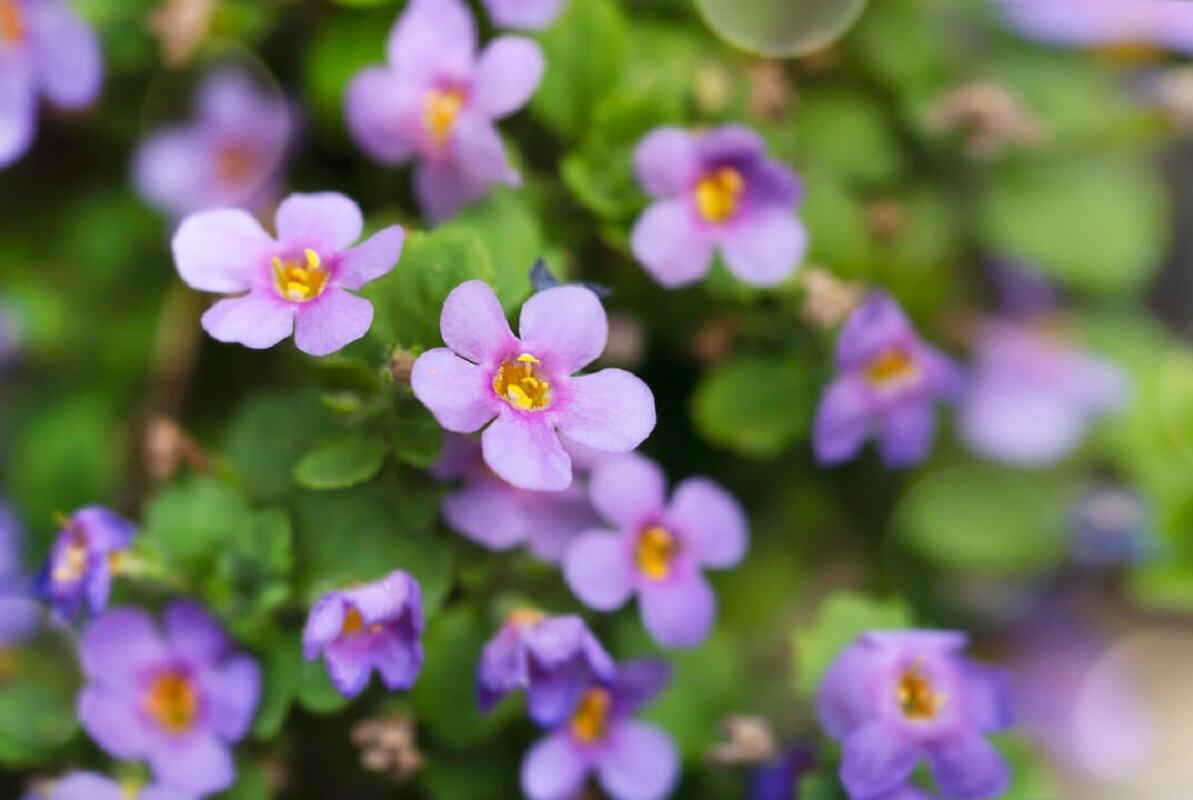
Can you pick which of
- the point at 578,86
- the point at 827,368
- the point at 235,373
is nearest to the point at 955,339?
the point at 827,368

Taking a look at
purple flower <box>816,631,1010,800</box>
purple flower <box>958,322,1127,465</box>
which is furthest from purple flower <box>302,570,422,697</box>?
purple flower <box>958,322,1127,465</box>

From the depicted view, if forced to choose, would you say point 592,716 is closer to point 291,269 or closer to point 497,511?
point 497,511

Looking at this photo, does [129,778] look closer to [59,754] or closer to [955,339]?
[59,754]

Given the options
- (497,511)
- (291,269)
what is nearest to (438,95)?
(291,269)

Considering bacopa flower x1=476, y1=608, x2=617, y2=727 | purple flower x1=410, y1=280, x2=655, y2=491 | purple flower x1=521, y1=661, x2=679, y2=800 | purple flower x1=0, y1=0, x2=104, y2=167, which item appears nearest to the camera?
purple flower x1=410, y1=280, x2=655, y2=491

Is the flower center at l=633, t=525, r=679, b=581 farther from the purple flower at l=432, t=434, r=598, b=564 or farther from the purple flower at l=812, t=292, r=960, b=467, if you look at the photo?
the purple flower at l=812, t=292, r=960, b=467

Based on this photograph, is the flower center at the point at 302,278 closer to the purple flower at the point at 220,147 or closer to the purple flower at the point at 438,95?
the purple flower at the point at 438,95

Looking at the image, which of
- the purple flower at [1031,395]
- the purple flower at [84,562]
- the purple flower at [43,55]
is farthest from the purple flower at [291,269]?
the purple flower at [1031,395]
